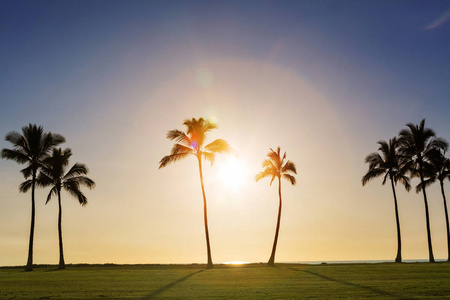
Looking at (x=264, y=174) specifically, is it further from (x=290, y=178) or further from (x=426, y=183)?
(x=426, y=183)

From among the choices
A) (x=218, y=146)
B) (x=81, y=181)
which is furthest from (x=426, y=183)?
(x=81, y=181)

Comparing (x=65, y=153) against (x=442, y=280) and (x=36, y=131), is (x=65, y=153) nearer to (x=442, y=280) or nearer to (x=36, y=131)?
(x=36, y=131)

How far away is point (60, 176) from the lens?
55750 mm

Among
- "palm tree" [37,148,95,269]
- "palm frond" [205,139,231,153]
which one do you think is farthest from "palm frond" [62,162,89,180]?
"palm frond" [205,139,231,153]

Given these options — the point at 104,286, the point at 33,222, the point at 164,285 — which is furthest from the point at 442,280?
the point at 33,222

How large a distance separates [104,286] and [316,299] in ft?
45.9

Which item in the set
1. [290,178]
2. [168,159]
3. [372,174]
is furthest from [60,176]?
[372,174]

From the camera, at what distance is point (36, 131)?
177 ft

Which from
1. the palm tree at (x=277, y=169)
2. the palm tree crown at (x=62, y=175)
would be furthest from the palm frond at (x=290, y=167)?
the palm tree crown at (x=62, y=175)

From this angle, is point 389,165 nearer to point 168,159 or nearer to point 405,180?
point 405,180

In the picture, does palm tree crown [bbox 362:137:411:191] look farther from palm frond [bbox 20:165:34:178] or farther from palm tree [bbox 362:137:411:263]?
palm frond [bbox 20:165:34:178]

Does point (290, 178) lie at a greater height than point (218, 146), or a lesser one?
lesser

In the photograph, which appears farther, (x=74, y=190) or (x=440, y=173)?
(x=440, y=173)

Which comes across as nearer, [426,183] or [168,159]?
[168,159]
